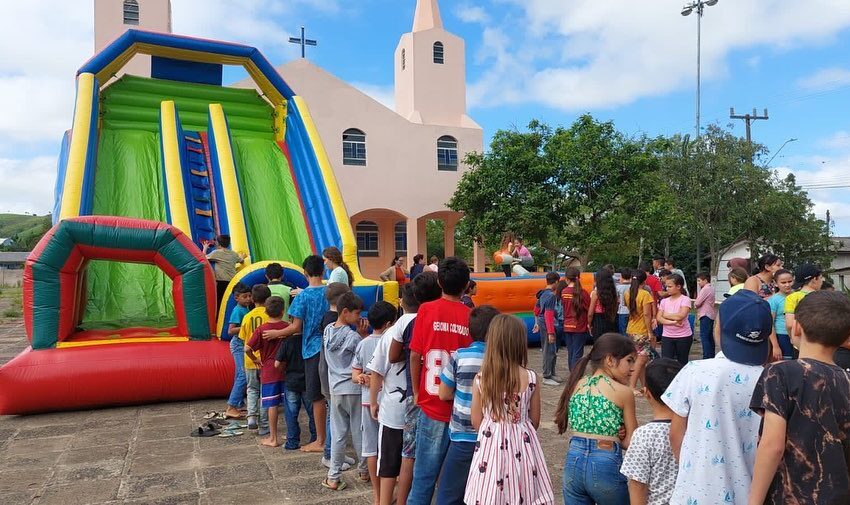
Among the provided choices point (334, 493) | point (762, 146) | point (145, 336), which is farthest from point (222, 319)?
point (762, 146)

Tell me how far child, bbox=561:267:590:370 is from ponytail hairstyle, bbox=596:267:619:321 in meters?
0.30

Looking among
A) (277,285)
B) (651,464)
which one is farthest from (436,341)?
(277,285)

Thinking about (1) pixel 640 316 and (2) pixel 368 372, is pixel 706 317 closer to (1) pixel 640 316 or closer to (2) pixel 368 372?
(1) pixel 640 316

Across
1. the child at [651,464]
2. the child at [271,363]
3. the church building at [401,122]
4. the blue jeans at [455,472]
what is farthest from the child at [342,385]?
the church building at [401,122]

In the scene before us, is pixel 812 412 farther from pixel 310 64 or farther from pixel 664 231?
pixel 310 64

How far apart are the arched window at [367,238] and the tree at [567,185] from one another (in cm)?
559

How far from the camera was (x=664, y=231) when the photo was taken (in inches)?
619

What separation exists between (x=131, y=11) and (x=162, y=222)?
14.6 meters

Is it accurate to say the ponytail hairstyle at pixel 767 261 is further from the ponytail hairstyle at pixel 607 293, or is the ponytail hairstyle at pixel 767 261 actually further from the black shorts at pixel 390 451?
the black shorts at pixel 390 451

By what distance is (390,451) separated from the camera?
3.11m

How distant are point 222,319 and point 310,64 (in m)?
12.7

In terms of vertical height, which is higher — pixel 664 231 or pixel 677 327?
pixel 664 231

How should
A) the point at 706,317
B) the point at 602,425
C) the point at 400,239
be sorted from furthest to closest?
the point at 400,239 < the point at 706,317 < the point at 602,425

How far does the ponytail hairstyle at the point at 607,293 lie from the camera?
19.7 ft
